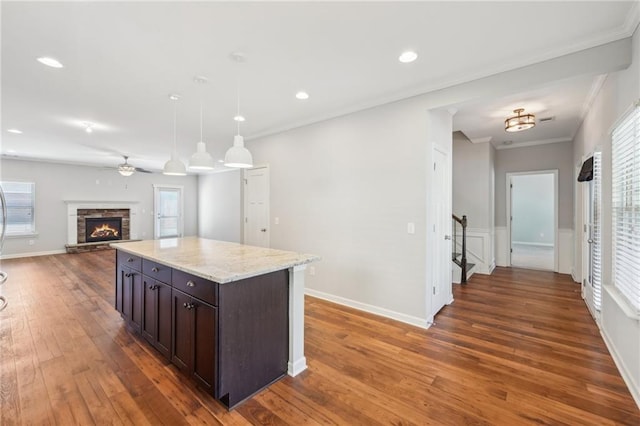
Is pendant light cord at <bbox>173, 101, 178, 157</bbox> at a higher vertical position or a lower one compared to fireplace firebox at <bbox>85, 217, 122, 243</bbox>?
higher

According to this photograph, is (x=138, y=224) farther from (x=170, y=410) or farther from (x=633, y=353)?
(x=633, y=353)

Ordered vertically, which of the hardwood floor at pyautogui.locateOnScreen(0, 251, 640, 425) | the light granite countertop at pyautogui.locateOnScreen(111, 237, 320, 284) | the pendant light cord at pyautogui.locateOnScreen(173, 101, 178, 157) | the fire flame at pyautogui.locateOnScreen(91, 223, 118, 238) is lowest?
the hardwood floor at pyautogui.locateOnScreen(0, 251, 640, 425)

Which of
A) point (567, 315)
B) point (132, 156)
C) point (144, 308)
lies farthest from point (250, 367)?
point (132, 156)

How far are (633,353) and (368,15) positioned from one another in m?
3.15

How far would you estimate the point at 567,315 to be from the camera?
3541 mm

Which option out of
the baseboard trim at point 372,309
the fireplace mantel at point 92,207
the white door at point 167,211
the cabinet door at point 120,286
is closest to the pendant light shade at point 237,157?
the cabinet door at point 120,286

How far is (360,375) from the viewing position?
2.31 meters

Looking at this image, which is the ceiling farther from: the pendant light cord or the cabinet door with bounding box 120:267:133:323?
the cabinet door with bounding box 120:267:133:323

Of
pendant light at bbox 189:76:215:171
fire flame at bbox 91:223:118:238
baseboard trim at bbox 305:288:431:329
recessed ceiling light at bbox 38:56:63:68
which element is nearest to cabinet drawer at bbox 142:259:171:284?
pendant light at bbox 189:76:215:171

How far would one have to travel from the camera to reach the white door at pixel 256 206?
16.5 ft

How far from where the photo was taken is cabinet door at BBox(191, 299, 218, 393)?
6.23 ft

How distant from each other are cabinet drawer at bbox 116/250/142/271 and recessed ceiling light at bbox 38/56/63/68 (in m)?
1.93

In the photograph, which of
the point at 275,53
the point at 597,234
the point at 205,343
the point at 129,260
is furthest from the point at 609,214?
the point at 129,260

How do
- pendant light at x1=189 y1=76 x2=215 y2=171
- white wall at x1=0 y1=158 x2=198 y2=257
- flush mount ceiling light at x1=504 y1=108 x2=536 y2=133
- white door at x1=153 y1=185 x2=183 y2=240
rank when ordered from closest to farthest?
pendant light at x1=189 y1=76 x2=215 y2=171 → flush mount ceiling light at x1=504 y1=108 x2=536 y2=133 → white wall at x1=0 y1=158 x2=198 y2=257 → white door at x1=153 y1=185 x2=183 y2=240
